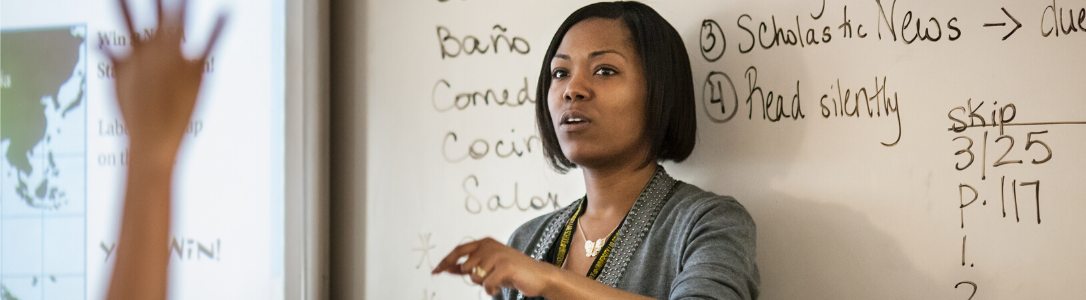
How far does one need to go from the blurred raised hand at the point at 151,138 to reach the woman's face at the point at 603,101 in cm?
47

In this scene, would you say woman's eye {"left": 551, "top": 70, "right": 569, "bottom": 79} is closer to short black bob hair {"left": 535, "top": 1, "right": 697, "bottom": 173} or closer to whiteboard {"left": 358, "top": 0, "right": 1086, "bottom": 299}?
short black bob hair {"left": 535, "top": 1, "right": 697, "bottom": 173}

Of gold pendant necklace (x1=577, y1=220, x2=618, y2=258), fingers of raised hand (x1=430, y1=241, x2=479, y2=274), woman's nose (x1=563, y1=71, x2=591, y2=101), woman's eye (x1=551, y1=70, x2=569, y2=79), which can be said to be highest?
woman's eye (x1=551, y1=70, x2=569, y2=79)

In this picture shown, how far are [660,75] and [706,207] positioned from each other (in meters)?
0.19

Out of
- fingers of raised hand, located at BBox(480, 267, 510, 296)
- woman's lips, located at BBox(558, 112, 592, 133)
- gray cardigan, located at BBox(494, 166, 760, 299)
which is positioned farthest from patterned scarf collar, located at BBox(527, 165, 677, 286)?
fingers of raised hand, located at BBox(480, 267, 510, 296)

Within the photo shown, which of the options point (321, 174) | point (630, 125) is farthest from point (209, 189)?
point (630, 125)

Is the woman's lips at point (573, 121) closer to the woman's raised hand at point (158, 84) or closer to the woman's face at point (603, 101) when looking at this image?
the woman's face at point (603, 101)

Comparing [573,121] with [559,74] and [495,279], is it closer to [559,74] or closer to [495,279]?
[559,74]

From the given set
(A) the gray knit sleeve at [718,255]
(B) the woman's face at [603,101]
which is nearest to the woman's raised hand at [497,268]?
(A) the gray knit sleeve at [718,255]

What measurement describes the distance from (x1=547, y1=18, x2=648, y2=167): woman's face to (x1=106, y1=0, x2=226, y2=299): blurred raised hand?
0.47 metres

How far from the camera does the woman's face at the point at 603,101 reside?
1035 millimetres

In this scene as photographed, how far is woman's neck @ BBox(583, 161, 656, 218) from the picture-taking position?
1095mm

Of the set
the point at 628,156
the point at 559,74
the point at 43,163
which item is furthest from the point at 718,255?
the point at 43,163

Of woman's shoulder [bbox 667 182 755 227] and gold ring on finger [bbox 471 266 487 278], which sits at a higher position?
woman's shoulder [bbox 667 182 755 227]

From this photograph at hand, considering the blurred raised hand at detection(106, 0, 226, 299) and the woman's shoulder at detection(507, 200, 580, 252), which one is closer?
the blurred raised hand at detection(106, 0, 226, 299)
